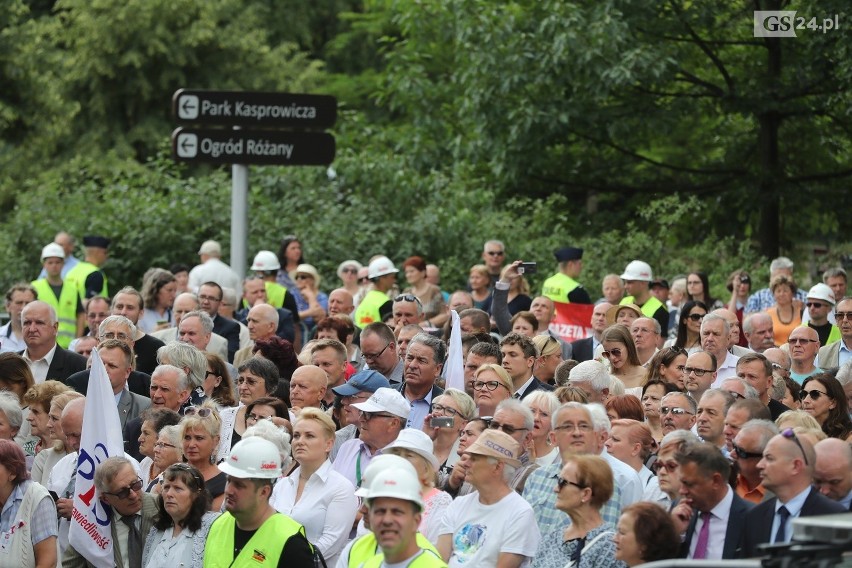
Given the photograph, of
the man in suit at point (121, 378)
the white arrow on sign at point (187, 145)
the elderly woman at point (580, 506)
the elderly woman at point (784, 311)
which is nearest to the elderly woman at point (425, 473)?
the elderly woman at point (580, 506)

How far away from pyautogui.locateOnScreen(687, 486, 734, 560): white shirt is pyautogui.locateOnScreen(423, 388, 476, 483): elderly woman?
6.90ft

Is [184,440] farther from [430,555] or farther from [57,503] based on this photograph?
[430,555]

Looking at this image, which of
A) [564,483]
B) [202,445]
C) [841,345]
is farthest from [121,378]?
[841,345]

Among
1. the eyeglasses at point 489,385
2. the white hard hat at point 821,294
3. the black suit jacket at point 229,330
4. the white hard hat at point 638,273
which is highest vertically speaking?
the white hard hat at point 638,273

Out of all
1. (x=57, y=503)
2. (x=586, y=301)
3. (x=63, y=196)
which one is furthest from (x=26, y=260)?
(x=57, y=503)

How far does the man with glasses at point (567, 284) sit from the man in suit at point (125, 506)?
302 inches

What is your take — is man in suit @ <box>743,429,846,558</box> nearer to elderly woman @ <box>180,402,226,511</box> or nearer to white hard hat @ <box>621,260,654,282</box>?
elderly woman @ <box>180,402,226,511</box>

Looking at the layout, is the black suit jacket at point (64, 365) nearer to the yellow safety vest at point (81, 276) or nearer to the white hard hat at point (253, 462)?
the white hard hat at point (253, 462)

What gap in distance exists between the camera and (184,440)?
9219 millimetres

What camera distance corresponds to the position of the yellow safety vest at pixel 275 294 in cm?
1694

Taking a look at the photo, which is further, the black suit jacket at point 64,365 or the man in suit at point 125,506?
the black suit jacket at point 64,365

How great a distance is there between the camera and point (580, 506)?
25.0 ft

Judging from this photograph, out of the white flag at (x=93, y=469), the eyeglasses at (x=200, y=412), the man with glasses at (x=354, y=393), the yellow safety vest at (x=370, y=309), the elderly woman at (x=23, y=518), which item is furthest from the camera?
the yellow safety vest at (x=370, y=309)

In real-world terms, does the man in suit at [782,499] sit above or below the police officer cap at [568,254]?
below
